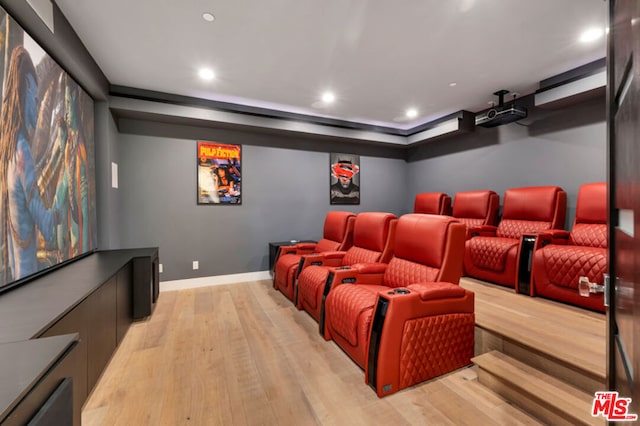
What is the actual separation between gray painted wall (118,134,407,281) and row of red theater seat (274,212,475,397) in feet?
5.62

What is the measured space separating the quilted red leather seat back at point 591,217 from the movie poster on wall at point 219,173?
4.33 metres

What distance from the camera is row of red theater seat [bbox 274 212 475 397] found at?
1.70 metres

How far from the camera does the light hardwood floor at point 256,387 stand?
154cm

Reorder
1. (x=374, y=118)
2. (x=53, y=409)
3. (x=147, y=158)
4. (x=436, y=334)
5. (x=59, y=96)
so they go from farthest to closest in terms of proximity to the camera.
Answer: (x=374, y=118)
(x=147, y=158)
(x=59, y=96)
(x=436, y=334)
(x=53, y=409)

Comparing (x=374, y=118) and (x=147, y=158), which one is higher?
(x=374, y=118)

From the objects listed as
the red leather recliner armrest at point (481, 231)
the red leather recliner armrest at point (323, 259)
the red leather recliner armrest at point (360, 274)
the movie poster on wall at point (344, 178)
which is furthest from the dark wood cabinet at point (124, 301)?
the red leather recliner armrest at point (481, 231)

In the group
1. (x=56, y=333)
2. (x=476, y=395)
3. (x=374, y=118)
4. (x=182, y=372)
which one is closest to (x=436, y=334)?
(x=476, y=395)

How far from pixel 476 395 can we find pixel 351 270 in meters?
1.19

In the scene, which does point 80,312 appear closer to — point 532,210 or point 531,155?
point 532,210

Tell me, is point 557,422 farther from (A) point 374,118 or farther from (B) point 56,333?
(A) point 374,118

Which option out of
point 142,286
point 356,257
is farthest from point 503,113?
point 142,286

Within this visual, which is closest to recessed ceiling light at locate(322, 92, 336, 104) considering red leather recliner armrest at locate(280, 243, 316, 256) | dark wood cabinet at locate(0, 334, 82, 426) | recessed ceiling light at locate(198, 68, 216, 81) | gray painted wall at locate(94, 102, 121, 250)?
recessed ceiling light at locate(198, 68, 216, 81)

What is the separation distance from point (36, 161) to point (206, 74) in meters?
1.84

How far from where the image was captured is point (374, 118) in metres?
4.81
